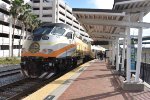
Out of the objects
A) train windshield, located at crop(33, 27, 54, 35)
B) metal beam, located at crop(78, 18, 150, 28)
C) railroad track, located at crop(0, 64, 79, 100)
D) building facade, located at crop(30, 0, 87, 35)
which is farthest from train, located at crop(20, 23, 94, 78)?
building facade, located at crop(30, 0, 87, 35)

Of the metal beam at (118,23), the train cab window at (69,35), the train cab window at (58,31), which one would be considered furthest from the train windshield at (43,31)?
the metal beam at (118,23)

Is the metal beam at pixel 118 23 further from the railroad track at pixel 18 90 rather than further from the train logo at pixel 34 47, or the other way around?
the train logo at pixel 34 47

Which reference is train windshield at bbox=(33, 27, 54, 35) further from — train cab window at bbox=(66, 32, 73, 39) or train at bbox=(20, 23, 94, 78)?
train cab window at bbox=(66, 32, 73, 39)

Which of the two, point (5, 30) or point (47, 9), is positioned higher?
point (47, 9)

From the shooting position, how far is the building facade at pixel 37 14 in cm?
7125

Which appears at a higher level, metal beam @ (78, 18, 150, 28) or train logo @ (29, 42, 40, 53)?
metal beam @ (78, 18, 150, 28)

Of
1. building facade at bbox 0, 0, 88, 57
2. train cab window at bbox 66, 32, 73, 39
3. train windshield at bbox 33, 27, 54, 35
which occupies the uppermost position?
building facade at bbox 0, 0, 88, 57

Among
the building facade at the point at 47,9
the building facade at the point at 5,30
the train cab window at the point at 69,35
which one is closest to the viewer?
the train cab window at the point at 69,35

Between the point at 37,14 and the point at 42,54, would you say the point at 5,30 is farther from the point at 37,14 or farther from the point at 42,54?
the point at 42,54

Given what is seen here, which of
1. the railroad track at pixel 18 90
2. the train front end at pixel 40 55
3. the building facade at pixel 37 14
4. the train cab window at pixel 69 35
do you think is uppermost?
the building facade at pixel 37 14

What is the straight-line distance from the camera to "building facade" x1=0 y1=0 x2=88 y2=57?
234 feet

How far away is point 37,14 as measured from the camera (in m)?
98.1

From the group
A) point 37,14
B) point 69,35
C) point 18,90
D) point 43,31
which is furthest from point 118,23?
point 37,14

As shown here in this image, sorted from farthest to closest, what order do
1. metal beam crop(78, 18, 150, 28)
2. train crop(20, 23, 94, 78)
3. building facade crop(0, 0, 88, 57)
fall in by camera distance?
building facade crop(0, 0, 88, 57) < train crop(20, 23, 94, 78) < metal beam crop(78, 18, 150, 28)
